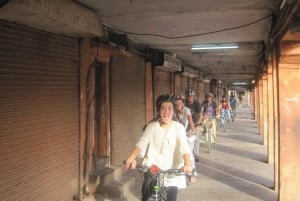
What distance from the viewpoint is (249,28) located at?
778 cm

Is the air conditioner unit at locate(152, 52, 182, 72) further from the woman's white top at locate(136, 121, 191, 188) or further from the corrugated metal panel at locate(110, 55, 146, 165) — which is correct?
the woman's white top at locate(136, 121, 191, 188)

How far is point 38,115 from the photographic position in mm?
5434

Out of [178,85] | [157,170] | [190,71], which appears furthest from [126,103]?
[190,71]

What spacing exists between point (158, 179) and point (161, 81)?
936 cm

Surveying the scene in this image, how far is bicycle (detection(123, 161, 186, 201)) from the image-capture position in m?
3.84

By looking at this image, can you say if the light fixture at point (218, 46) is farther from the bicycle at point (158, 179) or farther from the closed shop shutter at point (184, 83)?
the closed shop shutter at point (184, 83)

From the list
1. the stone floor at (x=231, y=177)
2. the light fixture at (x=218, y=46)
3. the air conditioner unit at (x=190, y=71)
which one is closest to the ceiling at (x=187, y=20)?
the light fixture at (x=218, y=46)

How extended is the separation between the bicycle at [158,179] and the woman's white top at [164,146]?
0.83 feet

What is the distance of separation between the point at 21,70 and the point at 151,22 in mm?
2863

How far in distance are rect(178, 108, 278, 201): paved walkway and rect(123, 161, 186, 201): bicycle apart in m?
3.05

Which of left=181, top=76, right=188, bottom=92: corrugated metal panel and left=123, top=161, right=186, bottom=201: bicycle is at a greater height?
left=181, top=76, right=188, bottom=92: corrugated metal panel

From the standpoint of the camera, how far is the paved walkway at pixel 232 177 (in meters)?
7.20

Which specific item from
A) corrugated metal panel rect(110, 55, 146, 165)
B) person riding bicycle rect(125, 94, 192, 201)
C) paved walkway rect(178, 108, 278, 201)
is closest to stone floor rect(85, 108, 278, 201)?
paved walkway rect(178, 108, 278, 201)

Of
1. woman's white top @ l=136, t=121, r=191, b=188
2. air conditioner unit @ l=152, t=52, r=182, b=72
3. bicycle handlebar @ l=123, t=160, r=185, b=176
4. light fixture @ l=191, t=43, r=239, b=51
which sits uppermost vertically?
light fixture @ l=191, t=43, r=239, b=51
